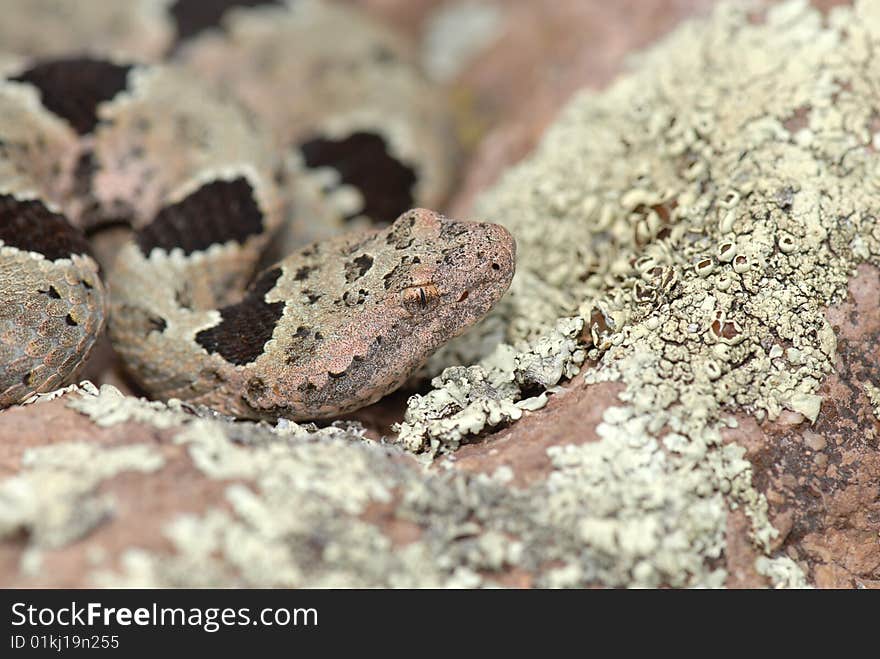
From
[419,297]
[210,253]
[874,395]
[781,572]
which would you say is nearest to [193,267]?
[210,253]

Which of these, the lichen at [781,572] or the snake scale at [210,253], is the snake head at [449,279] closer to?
the snake scale at [210,253]

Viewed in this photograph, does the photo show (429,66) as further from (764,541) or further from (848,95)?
(764,541)

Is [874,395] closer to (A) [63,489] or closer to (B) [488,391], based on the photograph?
(B) [488,391]

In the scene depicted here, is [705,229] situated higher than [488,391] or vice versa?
[705,229]

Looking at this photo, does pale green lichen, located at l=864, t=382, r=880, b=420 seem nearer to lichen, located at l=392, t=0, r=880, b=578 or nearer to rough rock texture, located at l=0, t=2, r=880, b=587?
rough rock texture, located at l=0, t=2, r=880, b=587

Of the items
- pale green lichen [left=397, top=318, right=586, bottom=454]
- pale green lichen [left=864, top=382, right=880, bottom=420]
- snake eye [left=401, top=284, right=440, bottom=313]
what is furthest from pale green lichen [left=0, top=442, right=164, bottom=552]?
pale green lichen [left=864, top=382, right=880, bottom=420]
